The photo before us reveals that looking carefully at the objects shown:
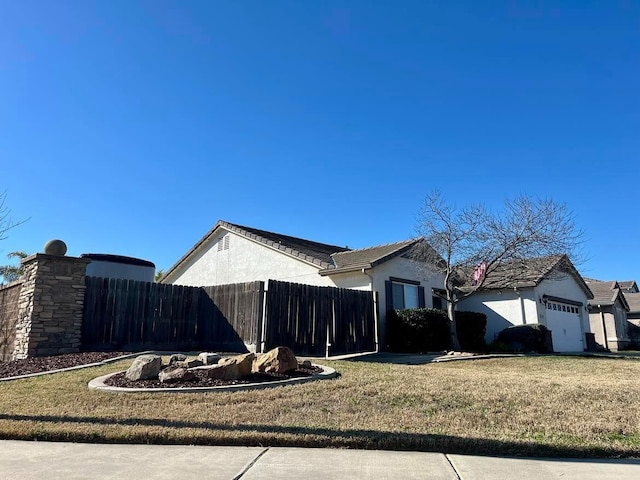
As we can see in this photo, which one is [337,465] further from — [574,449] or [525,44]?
[525,44]

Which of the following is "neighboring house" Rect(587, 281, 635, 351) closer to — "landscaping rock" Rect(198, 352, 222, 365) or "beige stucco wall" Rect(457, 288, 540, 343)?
"beige stucco wall" Rect(457, 288, 540, 343)

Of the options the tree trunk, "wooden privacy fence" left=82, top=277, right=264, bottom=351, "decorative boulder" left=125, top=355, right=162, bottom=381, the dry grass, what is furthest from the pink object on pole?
"decorative boulder" left=125, top=355, right=162, bottom=381

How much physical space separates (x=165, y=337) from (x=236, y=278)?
6.89 metres

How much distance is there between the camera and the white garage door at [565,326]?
2284cm

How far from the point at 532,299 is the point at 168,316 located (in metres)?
15.3

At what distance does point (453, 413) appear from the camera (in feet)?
20.3

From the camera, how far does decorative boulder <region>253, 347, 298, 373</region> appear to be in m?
8.61

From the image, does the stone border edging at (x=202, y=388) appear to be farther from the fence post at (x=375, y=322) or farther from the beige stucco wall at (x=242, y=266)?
the beige stucco wall at (x=242, y=266)

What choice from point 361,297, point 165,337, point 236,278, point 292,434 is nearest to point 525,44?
point 361,297

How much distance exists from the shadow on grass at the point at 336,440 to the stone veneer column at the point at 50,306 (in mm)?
7659

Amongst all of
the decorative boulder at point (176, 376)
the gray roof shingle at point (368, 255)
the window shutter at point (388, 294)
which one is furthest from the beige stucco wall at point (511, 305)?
the decorative boulder at point (176, 376)

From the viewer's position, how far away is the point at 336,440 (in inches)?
191

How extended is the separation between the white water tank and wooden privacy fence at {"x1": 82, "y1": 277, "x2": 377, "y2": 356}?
3.60m

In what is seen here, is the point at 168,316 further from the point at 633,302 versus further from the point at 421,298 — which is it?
the point at 633,302
